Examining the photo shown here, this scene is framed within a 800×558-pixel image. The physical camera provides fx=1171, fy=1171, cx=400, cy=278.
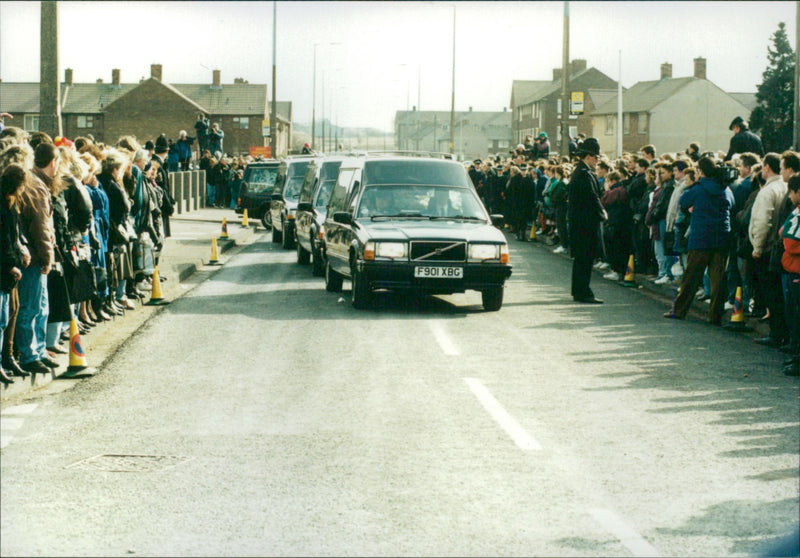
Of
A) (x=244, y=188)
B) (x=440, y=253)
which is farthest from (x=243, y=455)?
(x=244, y=188)

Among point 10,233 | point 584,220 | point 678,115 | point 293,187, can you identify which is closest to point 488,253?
point 584,220

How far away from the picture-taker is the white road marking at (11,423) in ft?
26.8

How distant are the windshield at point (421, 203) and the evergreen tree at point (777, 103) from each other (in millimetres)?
62954

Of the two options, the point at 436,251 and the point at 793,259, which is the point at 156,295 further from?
the point at 793,259

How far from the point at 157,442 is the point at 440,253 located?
759cm

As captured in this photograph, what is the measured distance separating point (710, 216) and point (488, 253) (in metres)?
2.84

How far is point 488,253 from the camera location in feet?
49.4

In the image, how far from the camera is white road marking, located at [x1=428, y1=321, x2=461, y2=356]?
469 inches

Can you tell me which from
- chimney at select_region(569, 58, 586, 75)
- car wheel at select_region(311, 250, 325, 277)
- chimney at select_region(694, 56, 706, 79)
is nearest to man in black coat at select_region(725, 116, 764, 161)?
car wheel at select_region(311, 250, 325, 277)

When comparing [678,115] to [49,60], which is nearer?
[49,60]

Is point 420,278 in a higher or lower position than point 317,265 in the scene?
higher

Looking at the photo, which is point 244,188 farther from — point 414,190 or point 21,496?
point 21,496

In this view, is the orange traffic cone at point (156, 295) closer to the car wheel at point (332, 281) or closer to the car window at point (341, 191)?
the car wheel at point (332, 281)

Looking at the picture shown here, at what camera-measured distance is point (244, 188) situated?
3772 cm
